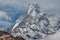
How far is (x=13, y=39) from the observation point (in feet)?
217

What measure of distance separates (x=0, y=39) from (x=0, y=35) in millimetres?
3739

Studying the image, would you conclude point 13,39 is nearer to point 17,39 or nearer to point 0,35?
point 17,39

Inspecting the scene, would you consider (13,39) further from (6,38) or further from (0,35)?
(0,35)

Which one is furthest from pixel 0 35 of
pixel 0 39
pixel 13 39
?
pixel 13 39

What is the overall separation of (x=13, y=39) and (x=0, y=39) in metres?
5.11

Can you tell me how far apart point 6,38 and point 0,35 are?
22.0 ft

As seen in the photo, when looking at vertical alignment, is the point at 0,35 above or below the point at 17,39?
above

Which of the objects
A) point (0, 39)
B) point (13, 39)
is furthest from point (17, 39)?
point (0, 39)

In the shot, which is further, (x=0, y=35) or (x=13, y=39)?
(x=0, y=35)

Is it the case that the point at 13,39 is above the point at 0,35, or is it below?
below

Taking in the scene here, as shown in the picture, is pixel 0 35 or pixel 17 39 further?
pixel 0 35

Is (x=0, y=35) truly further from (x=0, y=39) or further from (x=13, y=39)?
(x=13, y=39)

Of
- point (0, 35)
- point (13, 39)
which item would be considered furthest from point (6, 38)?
point (0, 35)

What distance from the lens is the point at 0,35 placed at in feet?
241
